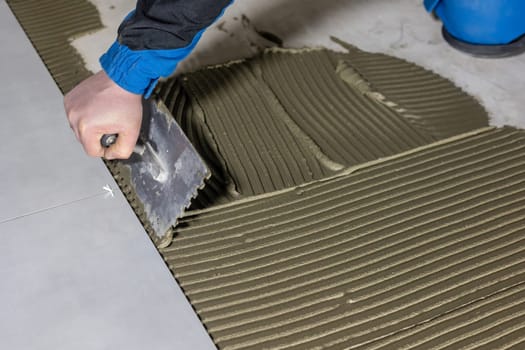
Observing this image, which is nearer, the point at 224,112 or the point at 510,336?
the point at 510,336

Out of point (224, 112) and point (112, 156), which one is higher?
point (112, 156)

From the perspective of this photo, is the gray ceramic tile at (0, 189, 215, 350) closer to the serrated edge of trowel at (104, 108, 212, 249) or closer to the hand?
the serrated edge of trowel at (104, 108, 212, 249)

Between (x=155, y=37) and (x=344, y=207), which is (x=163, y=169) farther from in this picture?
(x=344, y=207)

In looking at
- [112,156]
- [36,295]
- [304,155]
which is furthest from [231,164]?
[36,295]

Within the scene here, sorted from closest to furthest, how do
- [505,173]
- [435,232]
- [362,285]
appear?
[362,285] < [435,232] < [505,173]

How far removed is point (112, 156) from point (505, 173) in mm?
1070

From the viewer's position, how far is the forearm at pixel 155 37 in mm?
1363

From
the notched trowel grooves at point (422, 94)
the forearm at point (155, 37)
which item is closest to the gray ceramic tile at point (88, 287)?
the forearm at point (155, 37)

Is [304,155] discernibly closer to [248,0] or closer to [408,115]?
[408,115]

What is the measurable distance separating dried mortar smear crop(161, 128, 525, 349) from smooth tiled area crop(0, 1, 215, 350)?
76mm

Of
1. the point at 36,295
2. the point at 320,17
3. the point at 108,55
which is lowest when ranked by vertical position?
the point at 36,295

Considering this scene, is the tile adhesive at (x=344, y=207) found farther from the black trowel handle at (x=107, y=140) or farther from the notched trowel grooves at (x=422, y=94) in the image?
the black trowel handle at (x=107, y=140)

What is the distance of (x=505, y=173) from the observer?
193 cm

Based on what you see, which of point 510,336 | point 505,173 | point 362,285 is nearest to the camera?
point 510,336
